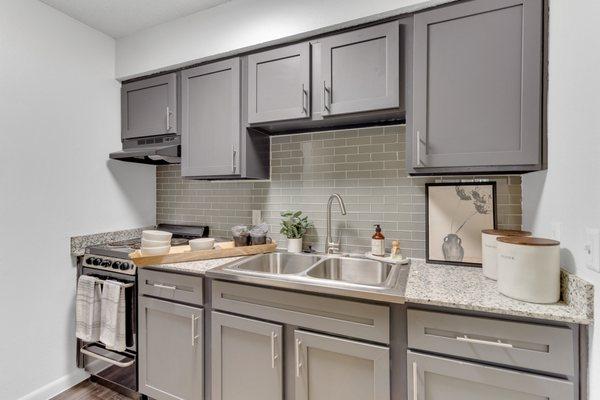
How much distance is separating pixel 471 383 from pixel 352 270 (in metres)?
0.83

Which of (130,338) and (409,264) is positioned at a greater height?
(409,264)

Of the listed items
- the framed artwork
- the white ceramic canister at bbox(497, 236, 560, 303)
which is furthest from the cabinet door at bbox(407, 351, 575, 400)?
the framed artwork

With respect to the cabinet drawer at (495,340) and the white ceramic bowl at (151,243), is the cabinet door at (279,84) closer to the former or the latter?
the white ceramic bowl at (151,243)

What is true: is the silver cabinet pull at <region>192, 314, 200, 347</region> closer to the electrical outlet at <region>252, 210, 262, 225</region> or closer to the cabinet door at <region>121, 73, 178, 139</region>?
the electrical outlet at <region>252, 210, 262, 225</region>

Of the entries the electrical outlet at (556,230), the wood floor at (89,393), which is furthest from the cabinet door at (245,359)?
the electrical outlet at (556,230)

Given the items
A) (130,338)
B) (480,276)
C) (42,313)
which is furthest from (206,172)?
(480,276)

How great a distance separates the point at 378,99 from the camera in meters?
1.53

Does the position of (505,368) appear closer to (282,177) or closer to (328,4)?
(282,177)

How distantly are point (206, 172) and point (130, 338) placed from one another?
120 centimetres

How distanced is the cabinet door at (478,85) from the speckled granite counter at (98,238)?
233 centimetres

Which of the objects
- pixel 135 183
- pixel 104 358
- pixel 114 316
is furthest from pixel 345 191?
pixel 104 358

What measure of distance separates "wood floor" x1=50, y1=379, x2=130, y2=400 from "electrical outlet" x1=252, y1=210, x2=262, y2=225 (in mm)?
1482

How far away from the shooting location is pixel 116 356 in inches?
76.1

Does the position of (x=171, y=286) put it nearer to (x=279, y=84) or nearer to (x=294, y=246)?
(x=294, y=246)
